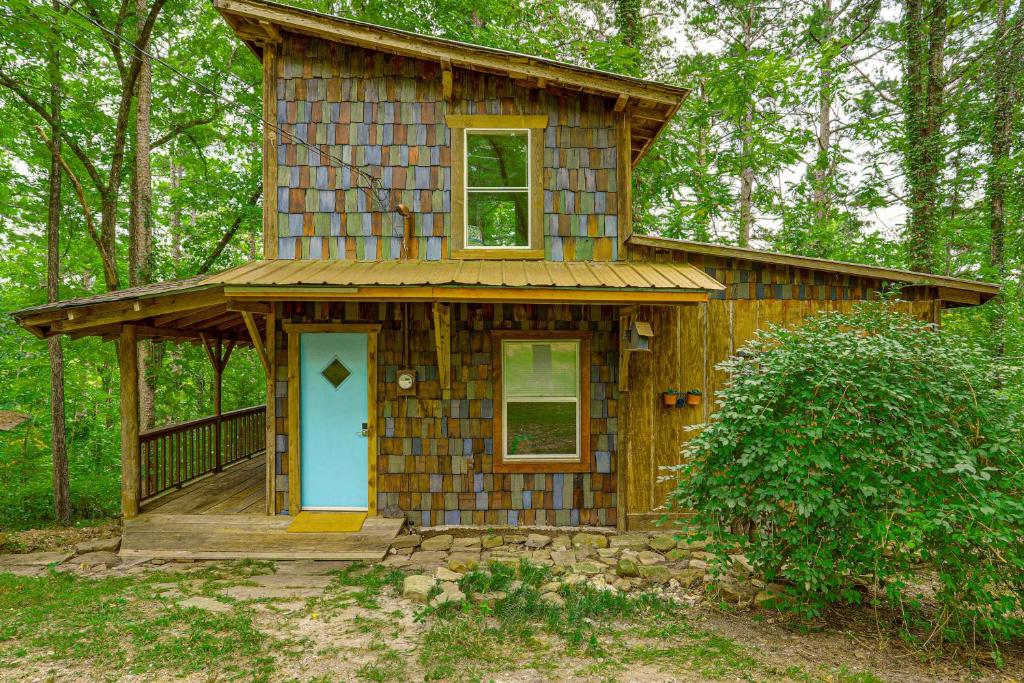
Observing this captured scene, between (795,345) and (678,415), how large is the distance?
1866mm

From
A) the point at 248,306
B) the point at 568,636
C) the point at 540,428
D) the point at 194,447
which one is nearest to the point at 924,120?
the point at 540,428

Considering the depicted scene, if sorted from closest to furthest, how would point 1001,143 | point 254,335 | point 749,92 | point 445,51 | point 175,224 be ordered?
point 254,335 < point 445,51 < point 1001,143 < point 749,92 < point 175,224

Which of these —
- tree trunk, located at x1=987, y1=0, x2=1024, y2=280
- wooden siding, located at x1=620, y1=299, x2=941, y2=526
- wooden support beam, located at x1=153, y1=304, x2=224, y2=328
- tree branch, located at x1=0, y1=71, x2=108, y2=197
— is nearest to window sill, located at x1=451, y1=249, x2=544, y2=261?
wooden siding, located at x1=620, y1=299, x2=941, y2=526

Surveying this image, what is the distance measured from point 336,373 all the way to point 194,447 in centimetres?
321

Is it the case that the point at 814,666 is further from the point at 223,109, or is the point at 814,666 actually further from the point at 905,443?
the point at 223,109

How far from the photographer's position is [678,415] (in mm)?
5520

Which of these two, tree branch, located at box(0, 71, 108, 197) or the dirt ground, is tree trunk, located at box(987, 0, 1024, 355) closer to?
the dirt ground

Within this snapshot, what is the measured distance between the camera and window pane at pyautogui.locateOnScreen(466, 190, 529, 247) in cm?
574

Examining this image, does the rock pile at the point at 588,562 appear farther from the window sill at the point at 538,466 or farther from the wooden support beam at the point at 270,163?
the wooden support beam at the point at 270,163

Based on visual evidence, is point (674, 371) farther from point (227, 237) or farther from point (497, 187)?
point (227, 237)

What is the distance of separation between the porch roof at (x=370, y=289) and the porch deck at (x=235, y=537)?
2.10m

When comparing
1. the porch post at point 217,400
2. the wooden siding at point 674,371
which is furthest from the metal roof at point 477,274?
→ the porch post at point 217,400

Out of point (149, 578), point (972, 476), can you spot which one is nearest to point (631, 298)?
point (972, 476)

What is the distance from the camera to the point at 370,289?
452 centimetres
